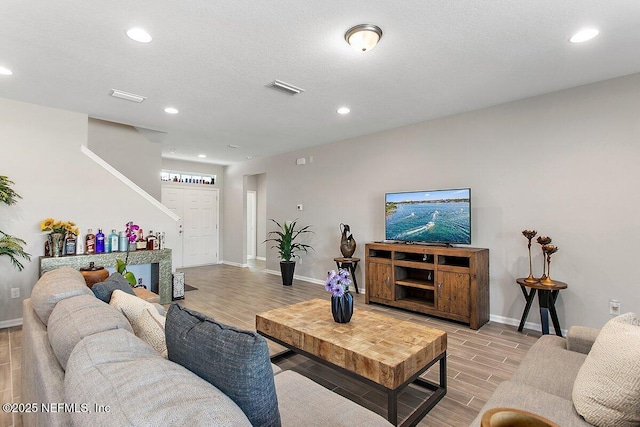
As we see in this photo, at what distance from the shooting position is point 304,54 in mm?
2604

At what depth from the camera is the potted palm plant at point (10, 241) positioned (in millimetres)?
3414

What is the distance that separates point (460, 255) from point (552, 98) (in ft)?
6.50

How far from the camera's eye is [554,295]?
321cm

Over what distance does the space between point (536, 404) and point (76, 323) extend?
6.39ft

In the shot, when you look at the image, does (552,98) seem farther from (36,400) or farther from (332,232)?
(36,400)

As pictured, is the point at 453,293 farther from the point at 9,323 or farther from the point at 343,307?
the point at 9,323

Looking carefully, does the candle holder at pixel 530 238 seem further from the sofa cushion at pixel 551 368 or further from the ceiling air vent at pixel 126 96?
the ceiling air vent at pixel 126 96

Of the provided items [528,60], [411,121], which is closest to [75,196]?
[411,121]

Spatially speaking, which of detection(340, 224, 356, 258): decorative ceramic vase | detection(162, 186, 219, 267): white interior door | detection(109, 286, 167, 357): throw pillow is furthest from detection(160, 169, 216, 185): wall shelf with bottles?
detection(109, 286, 167, 357): throw pillow

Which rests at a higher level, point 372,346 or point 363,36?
point 363,36

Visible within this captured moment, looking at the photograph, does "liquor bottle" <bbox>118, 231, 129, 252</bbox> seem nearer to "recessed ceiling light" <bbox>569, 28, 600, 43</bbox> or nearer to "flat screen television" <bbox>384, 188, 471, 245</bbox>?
"flat screen television" <bbox>384, 188, 471, 245</bbox>

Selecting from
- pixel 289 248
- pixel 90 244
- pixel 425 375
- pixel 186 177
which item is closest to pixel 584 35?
pixel 425 375

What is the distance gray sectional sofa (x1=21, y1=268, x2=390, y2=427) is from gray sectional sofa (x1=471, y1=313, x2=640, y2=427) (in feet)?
2.24

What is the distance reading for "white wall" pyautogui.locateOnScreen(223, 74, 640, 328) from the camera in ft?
9.96
